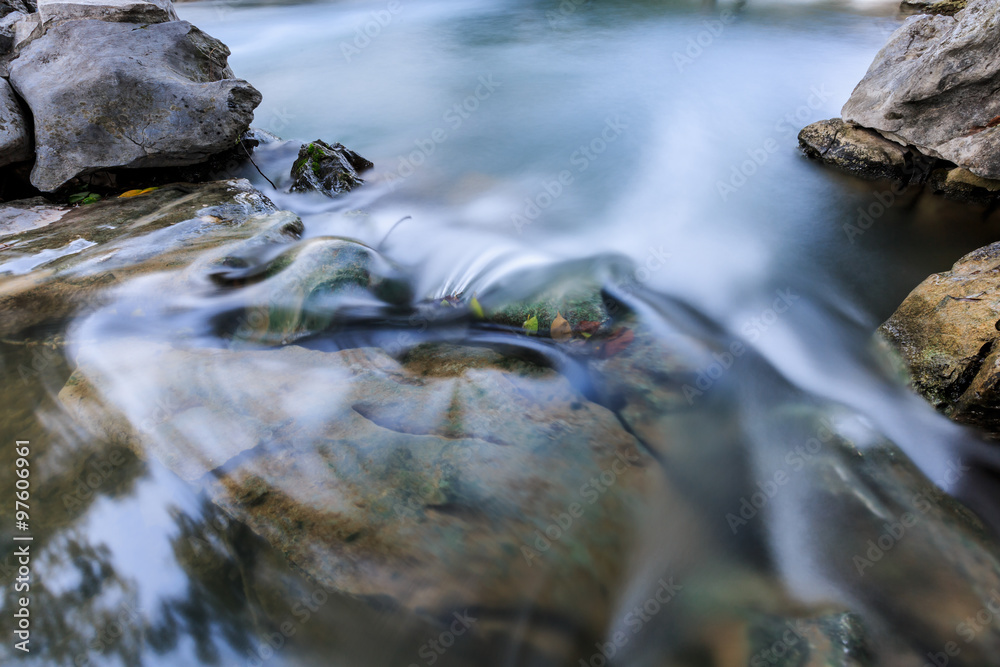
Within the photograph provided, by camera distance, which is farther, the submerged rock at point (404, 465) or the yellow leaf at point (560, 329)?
the yellow leaf at point (560, 329)

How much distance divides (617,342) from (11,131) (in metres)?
6.65

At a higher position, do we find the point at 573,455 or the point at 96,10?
the point at 96,10

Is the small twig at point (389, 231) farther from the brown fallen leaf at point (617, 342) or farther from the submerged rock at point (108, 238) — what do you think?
the brown fallen leaf at point (617, 342)

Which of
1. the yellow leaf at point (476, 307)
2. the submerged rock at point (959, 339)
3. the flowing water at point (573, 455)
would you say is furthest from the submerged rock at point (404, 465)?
the submerged rock at point (959, 339)

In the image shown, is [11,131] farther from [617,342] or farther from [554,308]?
[617,342]

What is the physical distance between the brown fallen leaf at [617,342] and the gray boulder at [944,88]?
445cm

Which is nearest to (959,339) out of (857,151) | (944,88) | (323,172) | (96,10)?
(944,88)

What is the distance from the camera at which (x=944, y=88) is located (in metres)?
5.38

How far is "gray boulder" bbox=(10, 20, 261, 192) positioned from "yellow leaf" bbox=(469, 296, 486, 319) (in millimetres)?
4034

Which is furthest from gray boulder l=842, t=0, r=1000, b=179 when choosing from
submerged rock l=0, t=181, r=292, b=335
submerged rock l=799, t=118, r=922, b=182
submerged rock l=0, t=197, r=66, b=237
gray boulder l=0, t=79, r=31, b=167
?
gray boulder l=0, t=79, r=31, b=167

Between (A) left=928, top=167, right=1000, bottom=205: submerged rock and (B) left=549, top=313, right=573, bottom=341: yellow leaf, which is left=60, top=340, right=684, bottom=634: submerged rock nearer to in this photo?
(B) left=549, top=313, right=573, bottom=341: yellow leaf

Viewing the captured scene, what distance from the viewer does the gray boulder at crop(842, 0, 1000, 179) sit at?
5055 mm

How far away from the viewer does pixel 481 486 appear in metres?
2.67

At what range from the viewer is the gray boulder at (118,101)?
5262 mm
